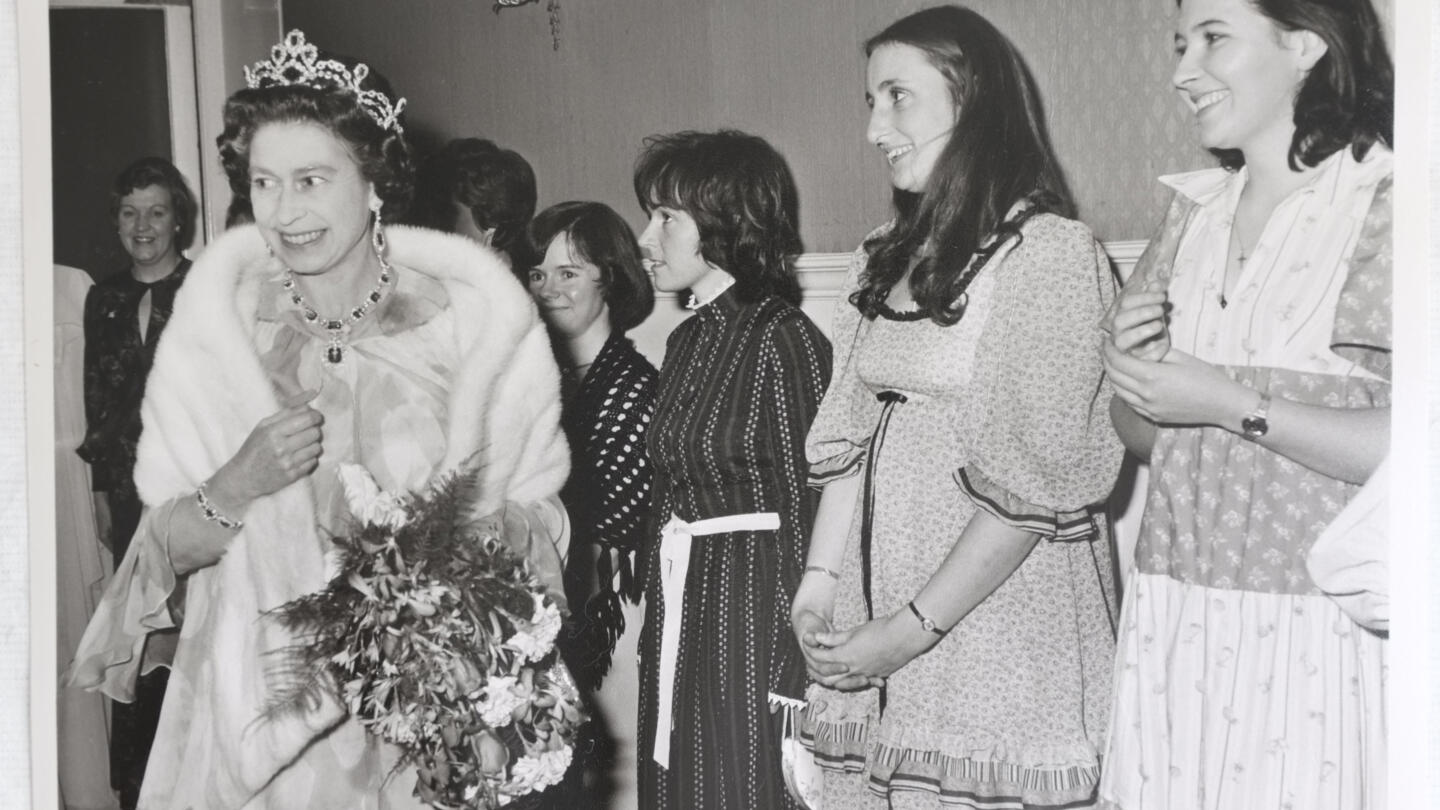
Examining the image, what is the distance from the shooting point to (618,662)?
151 cm

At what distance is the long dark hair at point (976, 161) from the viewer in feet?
4.34

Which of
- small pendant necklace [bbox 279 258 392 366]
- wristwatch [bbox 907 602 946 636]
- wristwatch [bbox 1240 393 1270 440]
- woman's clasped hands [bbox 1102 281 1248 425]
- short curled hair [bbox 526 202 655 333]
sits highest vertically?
short curled hair [bbox 526 202 655 333]

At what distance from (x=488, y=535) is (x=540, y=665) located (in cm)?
15

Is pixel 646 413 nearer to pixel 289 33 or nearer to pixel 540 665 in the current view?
pixel 540 665

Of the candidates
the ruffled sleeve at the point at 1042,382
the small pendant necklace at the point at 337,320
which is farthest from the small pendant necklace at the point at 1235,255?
the small pendant necklace at the point at 337,320

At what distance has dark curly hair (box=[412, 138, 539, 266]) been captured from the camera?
144cm

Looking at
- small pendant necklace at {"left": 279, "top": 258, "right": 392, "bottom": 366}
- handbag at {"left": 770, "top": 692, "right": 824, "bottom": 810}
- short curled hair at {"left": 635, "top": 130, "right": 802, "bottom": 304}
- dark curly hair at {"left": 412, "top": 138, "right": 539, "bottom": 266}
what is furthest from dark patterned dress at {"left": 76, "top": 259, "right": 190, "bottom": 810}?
handbag at {"left": 770, "top": 692, "right": 824, "bottom": 810}

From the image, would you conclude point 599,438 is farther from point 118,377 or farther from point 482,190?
point 118,377

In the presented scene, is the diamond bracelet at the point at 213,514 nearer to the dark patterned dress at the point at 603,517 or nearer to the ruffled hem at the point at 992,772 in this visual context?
the dark patterned dress at the point at 603,517

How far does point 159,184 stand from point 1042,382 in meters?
0.90

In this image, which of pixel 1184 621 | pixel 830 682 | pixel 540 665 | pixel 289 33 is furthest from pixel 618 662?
pixel 289 33

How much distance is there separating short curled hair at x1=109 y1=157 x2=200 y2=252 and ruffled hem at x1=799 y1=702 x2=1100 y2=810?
890mm

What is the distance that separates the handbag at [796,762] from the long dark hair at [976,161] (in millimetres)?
441

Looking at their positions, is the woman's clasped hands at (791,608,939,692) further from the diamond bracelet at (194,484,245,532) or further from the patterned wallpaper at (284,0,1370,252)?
the diamond bracelet at (194,484,245,532)
